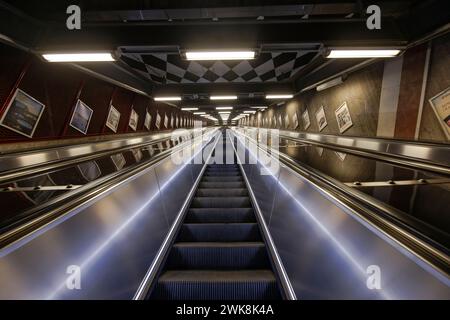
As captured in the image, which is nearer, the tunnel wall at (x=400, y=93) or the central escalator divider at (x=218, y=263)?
the central escalator divider at (x=218, y=263)

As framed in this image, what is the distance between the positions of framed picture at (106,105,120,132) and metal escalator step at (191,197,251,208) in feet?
15.3

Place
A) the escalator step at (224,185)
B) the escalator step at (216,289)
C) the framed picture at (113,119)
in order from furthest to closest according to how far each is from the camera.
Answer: the framed picture at (113,119) < the escalator step at (224,185) < the escalator step at (216,289)

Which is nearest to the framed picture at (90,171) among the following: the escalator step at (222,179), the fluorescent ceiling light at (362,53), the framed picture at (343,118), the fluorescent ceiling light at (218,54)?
the fluorescent ceiling light at (218,54)

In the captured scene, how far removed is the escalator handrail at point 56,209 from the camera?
90 cm

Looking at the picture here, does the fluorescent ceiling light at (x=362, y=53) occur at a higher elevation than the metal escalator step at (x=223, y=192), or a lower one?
higher

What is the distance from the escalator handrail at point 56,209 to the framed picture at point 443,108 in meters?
3.91

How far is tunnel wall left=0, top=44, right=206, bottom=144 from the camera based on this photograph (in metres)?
3.57

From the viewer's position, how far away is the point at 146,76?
684 cm

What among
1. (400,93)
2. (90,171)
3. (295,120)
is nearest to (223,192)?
(90,171)

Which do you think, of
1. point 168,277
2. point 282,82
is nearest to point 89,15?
point 168,277

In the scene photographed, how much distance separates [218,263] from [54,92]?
4.56m

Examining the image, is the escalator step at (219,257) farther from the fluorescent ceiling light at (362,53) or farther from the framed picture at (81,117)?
the framed picture at (81,117)

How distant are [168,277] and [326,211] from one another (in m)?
1.21

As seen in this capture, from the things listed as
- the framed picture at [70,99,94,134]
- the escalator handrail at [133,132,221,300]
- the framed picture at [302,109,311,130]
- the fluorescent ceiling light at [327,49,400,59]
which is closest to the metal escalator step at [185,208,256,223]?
the escalator handrail at [133,132,221,300]
